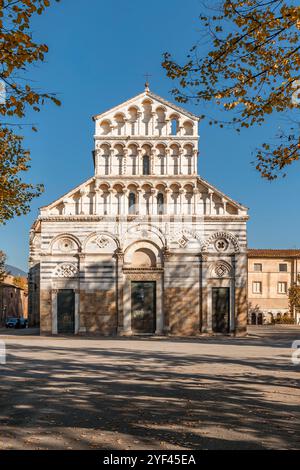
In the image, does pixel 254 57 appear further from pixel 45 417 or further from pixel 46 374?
pixel 46 374

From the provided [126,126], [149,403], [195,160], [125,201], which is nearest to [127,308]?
[125,201]

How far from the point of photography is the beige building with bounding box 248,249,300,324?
222 ft

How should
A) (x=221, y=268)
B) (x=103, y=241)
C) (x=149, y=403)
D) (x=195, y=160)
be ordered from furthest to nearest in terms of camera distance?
(x=195, y=160), (x=103, y=241), (x=221, y=268), (x=149, y=403)

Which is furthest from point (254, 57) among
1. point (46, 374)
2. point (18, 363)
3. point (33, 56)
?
point (18, 363)

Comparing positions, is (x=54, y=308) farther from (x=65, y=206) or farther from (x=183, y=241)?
(x=183, y=241)

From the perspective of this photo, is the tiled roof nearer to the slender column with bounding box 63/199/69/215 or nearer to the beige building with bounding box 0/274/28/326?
the beige building with bounding box 0/274/28/326

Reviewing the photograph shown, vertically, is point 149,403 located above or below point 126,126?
below

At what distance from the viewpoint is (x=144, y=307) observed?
1490 inches

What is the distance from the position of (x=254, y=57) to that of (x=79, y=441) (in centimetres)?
862

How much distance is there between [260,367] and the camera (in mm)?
19062

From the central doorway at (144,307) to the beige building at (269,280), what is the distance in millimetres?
32135

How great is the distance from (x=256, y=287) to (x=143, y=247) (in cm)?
3325
